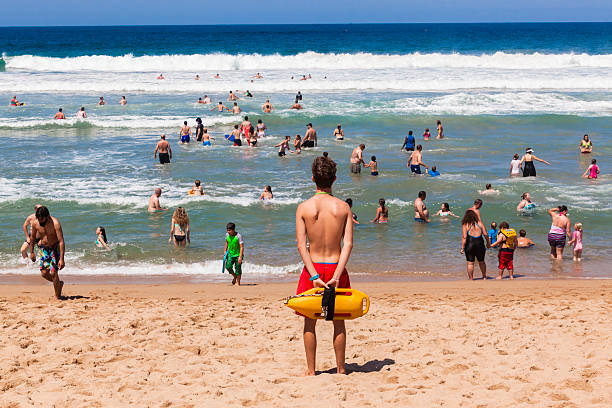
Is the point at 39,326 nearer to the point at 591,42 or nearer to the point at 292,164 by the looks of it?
the point at 292,164

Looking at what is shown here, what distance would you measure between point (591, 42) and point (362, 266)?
3591 inches

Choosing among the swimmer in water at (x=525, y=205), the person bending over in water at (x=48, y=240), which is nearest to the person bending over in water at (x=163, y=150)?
the swimmer in water at (x=525, y=205)

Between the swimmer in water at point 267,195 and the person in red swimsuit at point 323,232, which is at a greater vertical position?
the person in red swimsuit at point 323,232

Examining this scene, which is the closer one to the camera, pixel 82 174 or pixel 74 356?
pixel 74 356

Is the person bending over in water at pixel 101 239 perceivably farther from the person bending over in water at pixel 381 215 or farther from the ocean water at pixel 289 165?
the person bending over in water at pixel 381 215

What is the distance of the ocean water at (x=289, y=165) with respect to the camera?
1309 centimetres

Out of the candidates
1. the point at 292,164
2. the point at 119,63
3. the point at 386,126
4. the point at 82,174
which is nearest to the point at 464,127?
the point at 386,126

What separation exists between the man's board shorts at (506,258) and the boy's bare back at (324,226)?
725 centimetres

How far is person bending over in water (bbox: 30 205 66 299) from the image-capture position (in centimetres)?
840

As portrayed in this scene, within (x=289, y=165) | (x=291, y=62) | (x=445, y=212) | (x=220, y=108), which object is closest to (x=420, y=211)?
(x=445, y=212)

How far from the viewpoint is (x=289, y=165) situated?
22.0m

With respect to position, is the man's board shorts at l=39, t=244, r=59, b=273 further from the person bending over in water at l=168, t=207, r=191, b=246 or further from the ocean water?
the person bending over in water at l=168, t=207, r=191, b=246

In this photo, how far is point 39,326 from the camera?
24.5 feet

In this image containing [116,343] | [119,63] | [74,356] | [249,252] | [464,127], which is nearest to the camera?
[74,356]
